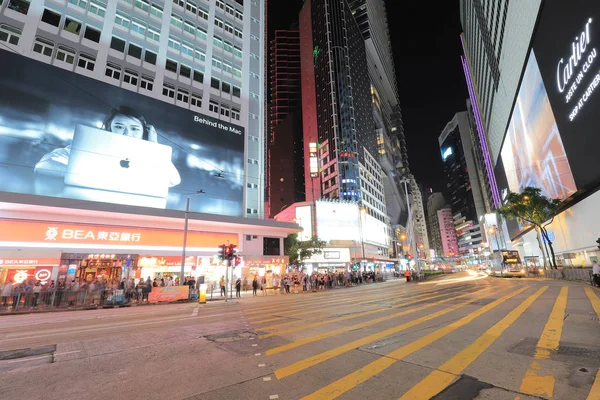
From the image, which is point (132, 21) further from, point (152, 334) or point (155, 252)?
point (152, 334)

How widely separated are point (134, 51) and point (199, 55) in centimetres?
829

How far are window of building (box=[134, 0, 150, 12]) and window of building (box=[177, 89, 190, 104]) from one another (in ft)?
35.7

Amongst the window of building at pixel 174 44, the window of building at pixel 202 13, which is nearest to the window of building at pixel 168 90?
the window of building at pixel 174 44

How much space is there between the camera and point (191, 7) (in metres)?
39.3

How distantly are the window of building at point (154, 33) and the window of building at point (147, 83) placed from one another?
586cm

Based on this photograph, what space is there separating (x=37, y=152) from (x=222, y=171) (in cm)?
1719

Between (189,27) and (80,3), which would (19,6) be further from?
(189,27)

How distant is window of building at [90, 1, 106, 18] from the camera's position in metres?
31.4

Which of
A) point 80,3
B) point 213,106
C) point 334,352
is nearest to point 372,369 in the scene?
point 334,352

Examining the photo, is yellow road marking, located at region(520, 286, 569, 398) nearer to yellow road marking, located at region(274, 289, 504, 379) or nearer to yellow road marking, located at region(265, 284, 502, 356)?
yellow road marking, located at region(274, 289, 504, 379)

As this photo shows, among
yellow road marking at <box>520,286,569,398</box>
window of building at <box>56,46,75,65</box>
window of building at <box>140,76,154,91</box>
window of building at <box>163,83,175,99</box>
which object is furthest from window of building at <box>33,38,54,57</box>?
yellow road marking at <box>520,286,569,398</box>

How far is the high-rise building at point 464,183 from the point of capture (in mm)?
155375

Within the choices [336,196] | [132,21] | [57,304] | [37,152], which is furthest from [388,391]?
[336,196]

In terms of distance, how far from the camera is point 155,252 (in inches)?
1038
